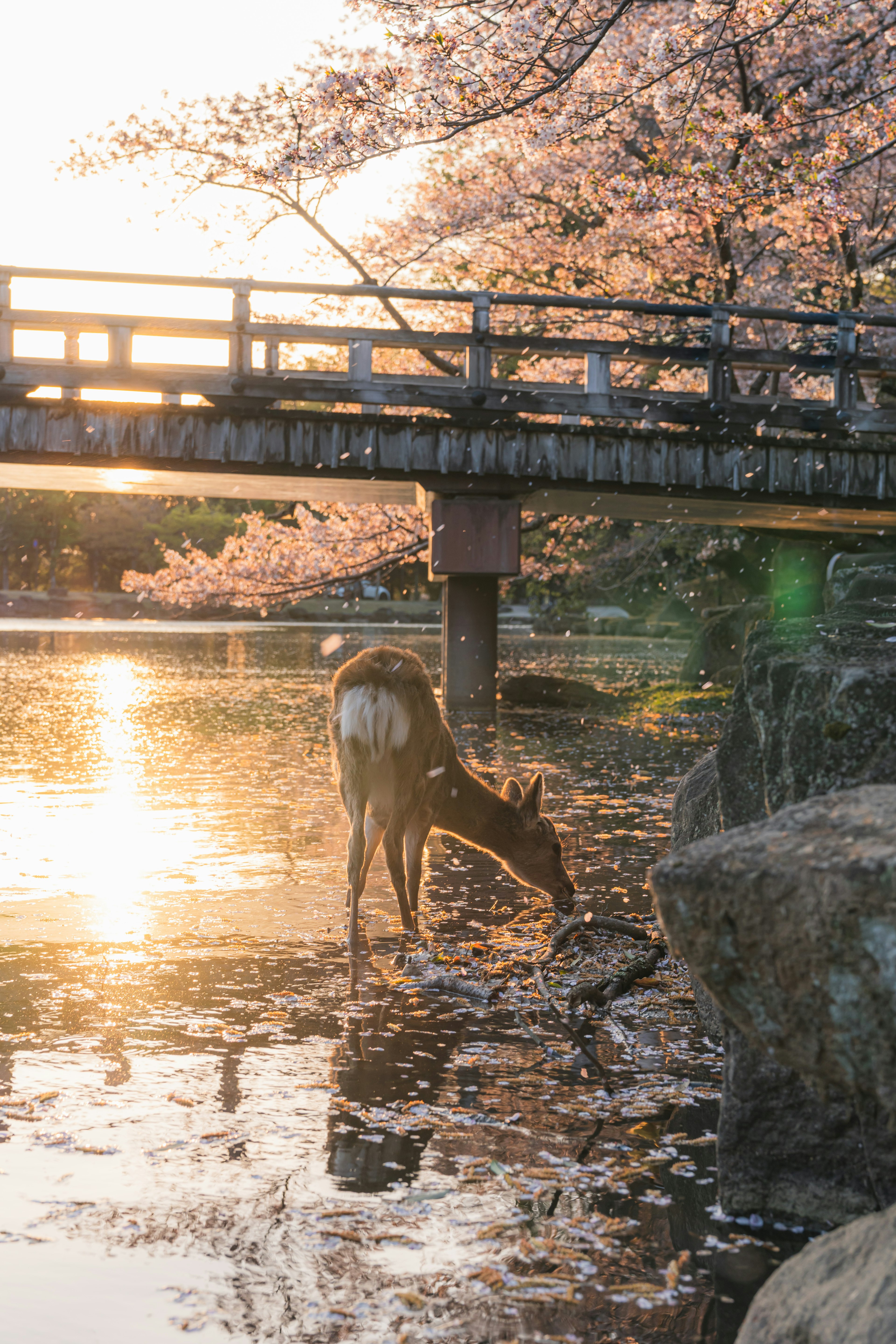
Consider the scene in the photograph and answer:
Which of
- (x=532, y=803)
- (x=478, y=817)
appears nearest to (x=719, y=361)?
(x=532, y=803)

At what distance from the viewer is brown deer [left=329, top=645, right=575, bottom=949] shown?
6574 millimetres

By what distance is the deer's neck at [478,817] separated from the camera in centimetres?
753

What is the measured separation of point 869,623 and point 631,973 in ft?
7.05

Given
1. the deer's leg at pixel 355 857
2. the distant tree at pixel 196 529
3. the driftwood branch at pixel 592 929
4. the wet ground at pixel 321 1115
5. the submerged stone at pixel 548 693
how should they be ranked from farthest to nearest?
the distant tree at pixel 196 529
the submerged stone at pixel 548 693
the deer's leg at pixel 355 857
the driftwood branch at pixel 592 929
the wet ground at pixel 321 1115

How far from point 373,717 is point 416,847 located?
94cm

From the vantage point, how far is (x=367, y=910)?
7.32m

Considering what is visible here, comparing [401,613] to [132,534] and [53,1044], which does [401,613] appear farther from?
[53,1044]

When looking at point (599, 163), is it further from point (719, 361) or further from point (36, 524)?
point (36, 524)

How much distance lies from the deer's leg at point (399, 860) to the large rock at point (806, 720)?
9.04ft

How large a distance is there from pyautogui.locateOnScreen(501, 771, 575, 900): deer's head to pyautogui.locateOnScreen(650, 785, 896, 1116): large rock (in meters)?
4.74

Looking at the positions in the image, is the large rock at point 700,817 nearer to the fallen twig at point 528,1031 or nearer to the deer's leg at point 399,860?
the fallen twig at point 528,1031

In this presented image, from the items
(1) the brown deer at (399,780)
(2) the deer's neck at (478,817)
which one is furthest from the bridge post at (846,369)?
(1) the brown deer at (399,780)

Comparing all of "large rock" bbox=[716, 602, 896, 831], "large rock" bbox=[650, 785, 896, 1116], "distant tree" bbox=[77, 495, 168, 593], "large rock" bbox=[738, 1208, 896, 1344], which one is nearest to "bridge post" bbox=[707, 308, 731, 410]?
"large rock" bbox=[716, 602, 896, 831]

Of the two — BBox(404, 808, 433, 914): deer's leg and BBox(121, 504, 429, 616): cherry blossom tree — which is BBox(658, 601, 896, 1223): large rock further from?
BBox(121, 504, 429, 616): cherry blossom tree
